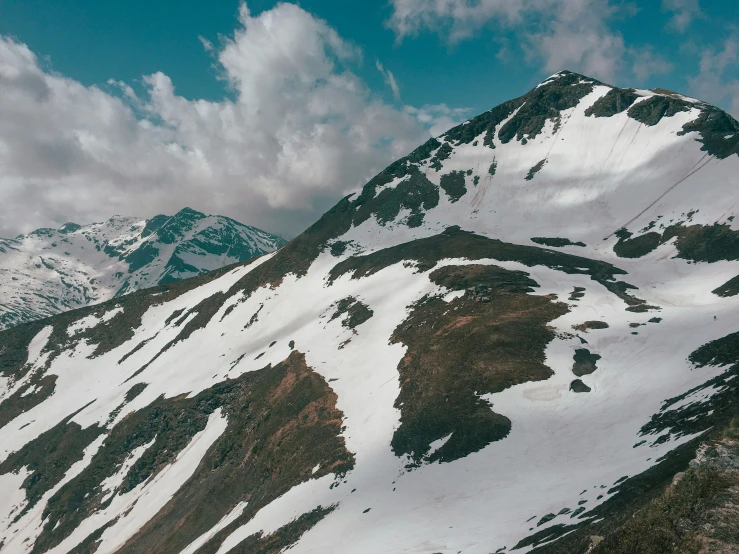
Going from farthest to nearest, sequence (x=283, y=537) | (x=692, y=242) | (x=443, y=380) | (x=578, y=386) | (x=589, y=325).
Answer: (x=692, y=242), (x=589, y=325), (x=443, y=380), (x=578, y=386), (x=283, y=537)

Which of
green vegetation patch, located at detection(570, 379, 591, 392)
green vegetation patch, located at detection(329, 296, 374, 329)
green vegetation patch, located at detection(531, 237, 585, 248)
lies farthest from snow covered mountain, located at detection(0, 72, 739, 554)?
green vegetation patch, located at detection(531, 237, 585, 248)

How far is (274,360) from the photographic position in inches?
4178

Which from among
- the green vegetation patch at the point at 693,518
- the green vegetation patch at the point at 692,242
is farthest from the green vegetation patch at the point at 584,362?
the green vegetation patch at the point at 692,242

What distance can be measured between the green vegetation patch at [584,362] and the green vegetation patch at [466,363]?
3.71 meters

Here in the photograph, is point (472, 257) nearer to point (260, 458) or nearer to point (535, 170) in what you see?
point (260, 458)

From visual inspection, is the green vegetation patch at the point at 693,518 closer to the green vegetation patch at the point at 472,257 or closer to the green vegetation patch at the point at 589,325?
the green vegetation patch at the point at 589,325

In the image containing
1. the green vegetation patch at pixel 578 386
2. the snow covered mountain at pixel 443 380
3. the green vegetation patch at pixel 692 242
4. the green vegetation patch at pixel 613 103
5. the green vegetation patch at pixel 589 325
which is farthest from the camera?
the green vegetation patch at pixel 613 103

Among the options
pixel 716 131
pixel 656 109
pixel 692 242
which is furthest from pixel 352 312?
pixel 656 109

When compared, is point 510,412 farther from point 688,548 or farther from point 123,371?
point 123,371

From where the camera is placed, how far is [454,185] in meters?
192

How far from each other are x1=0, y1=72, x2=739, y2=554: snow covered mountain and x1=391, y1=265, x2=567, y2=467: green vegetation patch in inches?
14.8

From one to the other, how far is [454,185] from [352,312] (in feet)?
337

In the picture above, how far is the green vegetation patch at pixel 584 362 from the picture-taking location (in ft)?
178

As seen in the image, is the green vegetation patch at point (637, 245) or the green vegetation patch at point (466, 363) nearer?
the green vegetation patch at point (466, 363)
